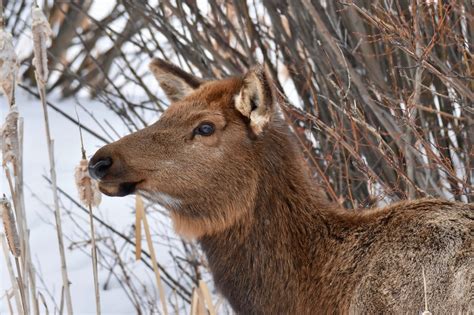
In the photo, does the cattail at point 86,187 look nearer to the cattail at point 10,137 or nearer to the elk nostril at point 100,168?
the cattail at point 10,137

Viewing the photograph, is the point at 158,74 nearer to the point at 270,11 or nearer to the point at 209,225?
the point at 209,225

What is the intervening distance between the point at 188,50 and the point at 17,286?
370cm

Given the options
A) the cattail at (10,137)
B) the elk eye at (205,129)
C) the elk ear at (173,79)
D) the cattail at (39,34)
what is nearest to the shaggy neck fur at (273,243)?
the elk eye at (205,129)

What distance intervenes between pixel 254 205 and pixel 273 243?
0.68ft

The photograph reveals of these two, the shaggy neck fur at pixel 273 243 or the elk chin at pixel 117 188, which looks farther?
the shaggy neck fur at pixel 273 243

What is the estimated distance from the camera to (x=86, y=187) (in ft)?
Result: 11.2

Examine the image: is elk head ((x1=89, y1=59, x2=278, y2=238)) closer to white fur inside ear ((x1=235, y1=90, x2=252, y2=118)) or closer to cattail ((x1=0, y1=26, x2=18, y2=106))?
white fur inside ear ((x1=235, y1=90, x2=252, y2=118))

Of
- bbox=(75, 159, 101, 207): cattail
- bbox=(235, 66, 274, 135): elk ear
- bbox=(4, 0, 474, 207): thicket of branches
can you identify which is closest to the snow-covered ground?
bbox=(4, 0, 474, 207): thicket of branches

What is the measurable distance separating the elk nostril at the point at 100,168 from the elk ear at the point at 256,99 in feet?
2.41

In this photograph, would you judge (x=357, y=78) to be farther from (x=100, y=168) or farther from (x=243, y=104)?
(x=100, y=168)

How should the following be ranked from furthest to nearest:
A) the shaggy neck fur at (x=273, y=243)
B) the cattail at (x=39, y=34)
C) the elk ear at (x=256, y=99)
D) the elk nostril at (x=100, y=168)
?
the shaggy neck fur at (x=273, y=243), the elk ear at (x=256, y=99), the elk nostril at (x=100, y=168), the cattail at (x=39, y=34)

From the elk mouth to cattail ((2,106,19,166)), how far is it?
84cm

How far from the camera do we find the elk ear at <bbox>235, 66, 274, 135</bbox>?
4.11 m

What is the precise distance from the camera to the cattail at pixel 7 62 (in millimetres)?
3021
